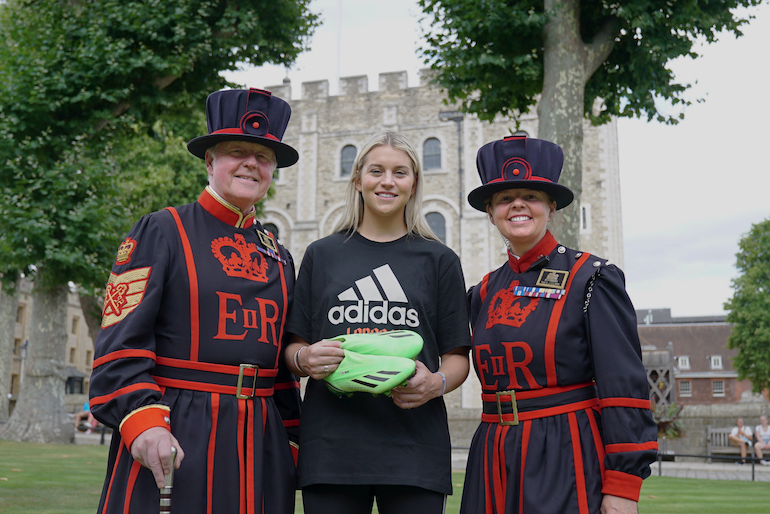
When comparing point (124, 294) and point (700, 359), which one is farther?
point (700, 359)

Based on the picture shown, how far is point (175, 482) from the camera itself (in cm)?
265

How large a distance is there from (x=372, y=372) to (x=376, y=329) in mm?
395

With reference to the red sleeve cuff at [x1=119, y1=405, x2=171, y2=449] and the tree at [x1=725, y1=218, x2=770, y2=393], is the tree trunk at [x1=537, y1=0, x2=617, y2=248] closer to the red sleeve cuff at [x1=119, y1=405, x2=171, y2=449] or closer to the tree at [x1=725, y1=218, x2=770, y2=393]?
the red sleeve cuff at [x1=119, y1=405, x2=171, y2=449]

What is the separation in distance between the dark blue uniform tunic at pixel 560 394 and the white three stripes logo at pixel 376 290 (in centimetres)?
46

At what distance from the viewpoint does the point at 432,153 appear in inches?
1214

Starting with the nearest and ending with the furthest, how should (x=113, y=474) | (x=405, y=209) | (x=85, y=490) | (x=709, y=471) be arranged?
(x=113, y=474) < (x=405, y=209) < (x=85, y=490) < (x=709, y=471)

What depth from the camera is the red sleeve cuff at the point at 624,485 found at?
2615mm

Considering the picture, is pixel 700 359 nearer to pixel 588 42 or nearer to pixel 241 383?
pixel 588 42

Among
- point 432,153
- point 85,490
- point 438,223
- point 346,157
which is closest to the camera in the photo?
point 85,490

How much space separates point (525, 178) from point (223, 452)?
1801 mm

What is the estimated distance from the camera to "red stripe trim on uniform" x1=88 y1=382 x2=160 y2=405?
2.56 metres

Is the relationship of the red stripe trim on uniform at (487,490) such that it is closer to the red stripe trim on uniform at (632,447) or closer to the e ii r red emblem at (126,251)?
the red stripe trim on uniform at (632,447)

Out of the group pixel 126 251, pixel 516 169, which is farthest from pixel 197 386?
pixel 516 169

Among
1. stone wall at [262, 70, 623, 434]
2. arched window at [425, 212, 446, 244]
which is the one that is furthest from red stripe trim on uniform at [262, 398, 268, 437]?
arched window at [425, 212, 446, 244]
